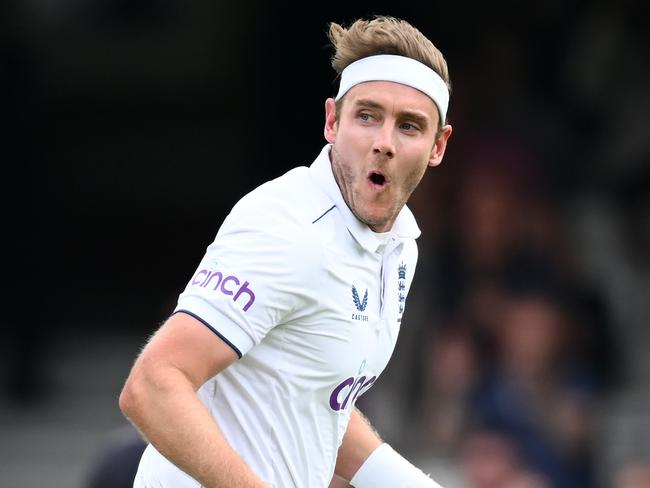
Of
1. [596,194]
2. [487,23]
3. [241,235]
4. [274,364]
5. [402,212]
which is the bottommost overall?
[274,364]

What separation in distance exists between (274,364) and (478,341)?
5.06 m

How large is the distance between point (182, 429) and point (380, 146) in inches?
32.7

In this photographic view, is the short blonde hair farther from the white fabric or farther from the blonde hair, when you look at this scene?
the white fabric

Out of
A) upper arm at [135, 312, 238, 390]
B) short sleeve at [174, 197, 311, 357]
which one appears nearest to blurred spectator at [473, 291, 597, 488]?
short sleeve at [174, 197, 311, 357]

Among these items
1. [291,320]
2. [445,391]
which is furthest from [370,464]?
[445,391]

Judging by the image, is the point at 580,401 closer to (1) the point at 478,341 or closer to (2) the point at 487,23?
(1) the point at 478,341

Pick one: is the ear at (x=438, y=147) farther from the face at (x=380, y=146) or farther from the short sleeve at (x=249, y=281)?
the short sleeve at (x=249, y=281)

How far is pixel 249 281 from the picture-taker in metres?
2.80

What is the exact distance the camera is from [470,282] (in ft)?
26.9

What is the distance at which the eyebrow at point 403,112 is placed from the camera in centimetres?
308

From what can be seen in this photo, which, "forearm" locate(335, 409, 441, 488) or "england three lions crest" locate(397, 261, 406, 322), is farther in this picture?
"forearm" locate(335, 409, 441, 488)

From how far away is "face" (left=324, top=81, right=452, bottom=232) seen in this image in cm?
305

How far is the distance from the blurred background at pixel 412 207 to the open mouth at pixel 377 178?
3.44m

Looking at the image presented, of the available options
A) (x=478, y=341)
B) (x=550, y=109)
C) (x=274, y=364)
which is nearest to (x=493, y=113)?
(x=550, y=109)
